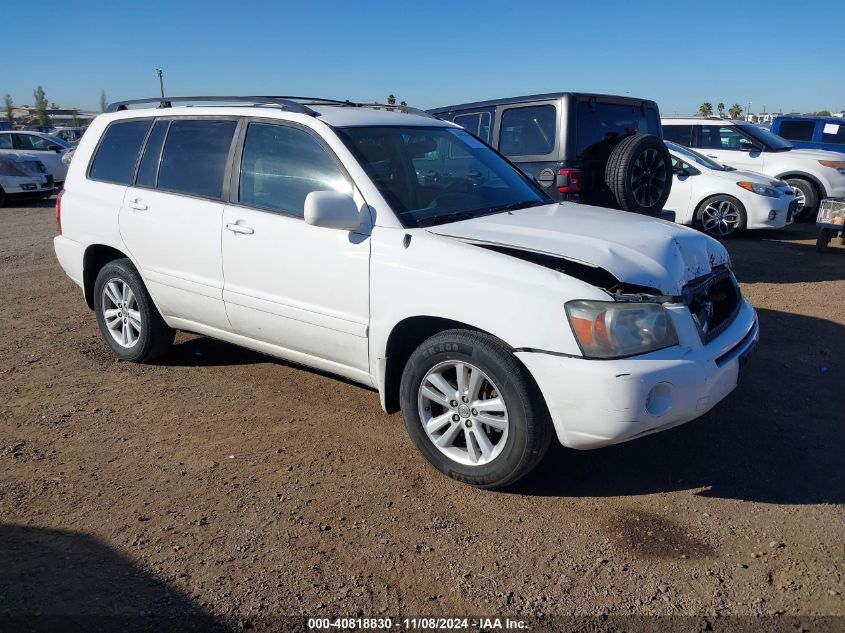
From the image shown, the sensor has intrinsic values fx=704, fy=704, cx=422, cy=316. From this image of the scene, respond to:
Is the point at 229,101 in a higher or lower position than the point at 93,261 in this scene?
higher

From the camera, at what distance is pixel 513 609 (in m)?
2.67

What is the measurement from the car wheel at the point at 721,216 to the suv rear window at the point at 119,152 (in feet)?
27.2

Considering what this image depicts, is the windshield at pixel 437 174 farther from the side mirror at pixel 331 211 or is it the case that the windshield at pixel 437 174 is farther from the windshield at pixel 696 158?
the windshield at pixel 696 158

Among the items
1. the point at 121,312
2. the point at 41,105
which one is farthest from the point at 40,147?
the point at 41,105

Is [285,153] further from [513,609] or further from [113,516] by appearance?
[513,609]

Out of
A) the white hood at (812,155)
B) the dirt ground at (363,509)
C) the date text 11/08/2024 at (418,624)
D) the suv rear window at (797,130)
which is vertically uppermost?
the suv rear window at (797,130)

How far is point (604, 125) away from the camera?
7.74 metres

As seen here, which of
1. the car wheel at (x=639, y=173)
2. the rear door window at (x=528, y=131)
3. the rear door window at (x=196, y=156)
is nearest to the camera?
the rear door window at (x=196, y=156)

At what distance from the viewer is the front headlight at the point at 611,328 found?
3072 millimetres

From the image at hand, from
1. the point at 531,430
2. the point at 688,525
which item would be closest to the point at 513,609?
the point at 531,430

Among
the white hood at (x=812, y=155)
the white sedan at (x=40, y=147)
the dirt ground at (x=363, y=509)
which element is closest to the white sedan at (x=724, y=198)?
the white hood at (x=812, y=155)

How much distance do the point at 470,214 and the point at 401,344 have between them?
34.3 inches

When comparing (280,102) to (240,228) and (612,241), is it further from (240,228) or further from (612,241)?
(612,241)

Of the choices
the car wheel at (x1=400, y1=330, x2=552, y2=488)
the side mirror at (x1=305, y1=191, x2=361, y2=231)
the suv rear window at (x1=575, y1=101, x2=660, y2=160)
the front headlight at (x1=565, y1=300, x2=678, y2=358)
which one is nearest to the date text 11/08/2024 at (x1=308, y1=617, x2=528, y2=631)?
the car wheel at (x1=400, y1=330, x2=552, y2=488)
